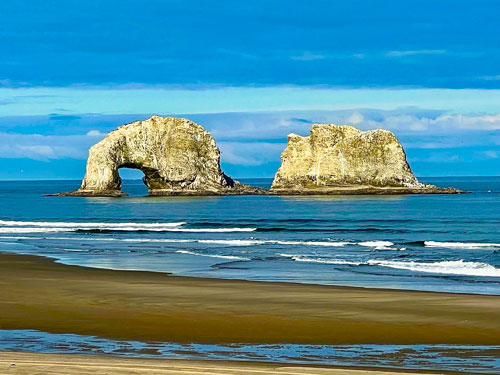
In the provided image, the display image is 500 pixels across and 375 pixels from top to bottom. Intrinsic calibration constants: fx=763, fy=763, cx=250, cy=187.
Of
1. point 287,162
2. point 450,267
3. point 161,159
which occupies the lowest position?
point 450,267

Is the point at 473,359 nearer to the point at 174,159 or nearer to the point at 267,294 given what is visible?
the point at 267,294

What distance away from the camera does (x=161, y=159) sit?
155750mm

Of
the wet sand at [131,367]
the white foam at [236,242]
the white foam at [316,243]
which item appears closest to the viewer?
the wet sand at [131,367]

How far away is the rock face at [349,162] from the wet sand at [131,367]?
142499mm

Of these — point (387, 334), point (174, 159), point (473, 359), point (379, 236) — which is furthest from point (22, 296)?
point (174, 159)

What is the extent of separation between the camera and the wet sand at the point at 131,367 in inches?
414

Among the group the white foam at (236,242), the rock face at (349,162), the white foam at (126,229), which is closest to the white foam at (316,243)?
the white foam at (236,242)

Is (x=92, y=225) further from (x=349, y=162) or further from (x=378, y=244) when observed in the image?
(x=349, y=162)

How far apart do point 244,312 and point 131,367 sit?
7351 mm

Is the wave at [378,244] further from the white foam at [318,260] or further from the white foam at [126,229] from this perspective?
the white foam at [126,229]

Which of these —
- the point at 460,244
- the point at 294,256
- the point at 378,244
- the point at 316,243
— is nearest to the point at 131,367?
the point at 294,256

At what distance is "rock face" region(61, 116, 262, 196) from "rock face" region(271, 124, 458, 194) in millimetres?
12679

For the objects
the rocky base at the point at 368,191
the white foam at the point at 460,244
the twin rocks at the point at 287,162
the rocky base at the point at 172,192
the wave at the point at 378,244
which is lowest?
the wave at the point at 378,244

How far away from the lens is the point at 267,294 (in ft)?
71.5
